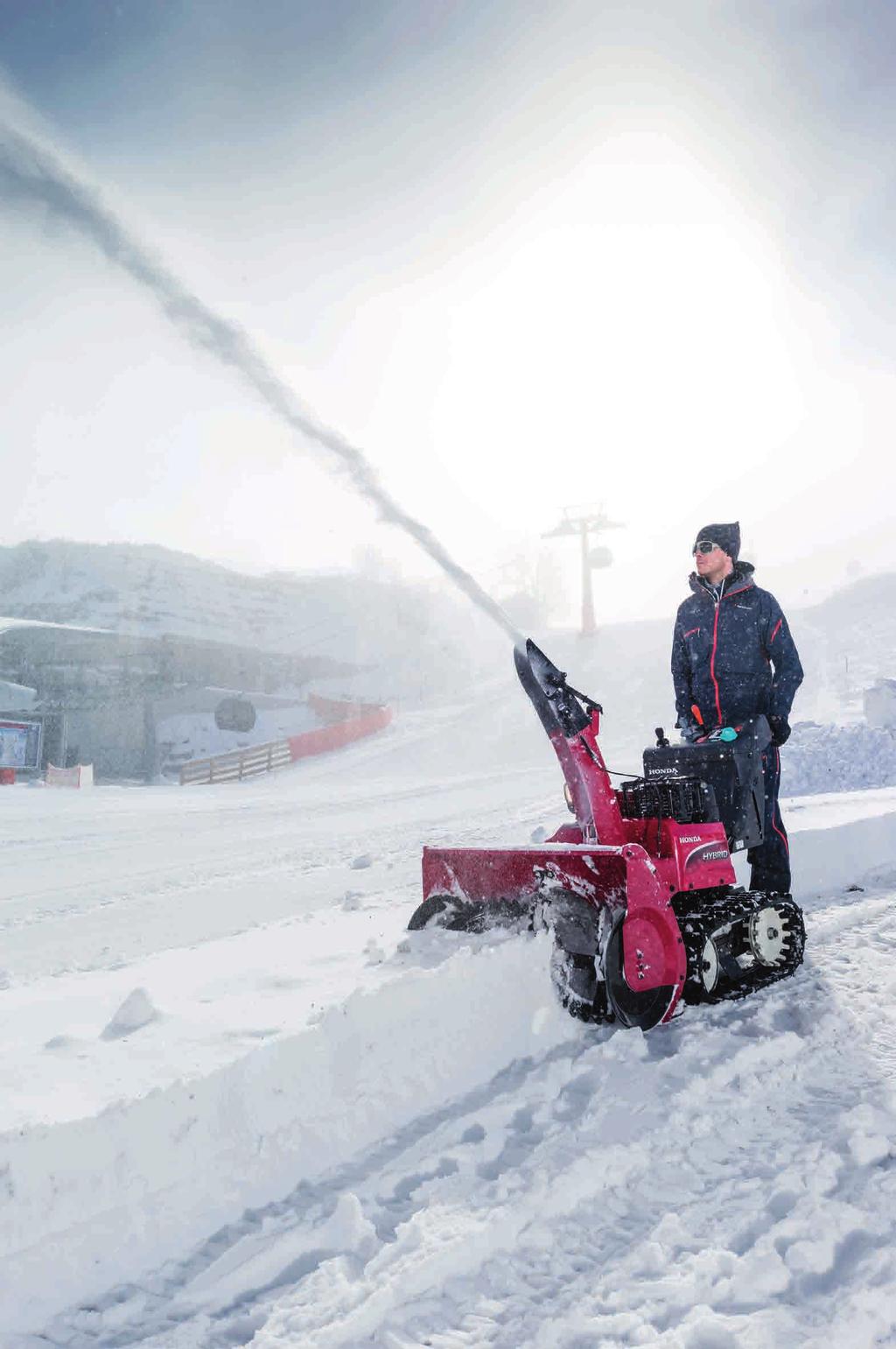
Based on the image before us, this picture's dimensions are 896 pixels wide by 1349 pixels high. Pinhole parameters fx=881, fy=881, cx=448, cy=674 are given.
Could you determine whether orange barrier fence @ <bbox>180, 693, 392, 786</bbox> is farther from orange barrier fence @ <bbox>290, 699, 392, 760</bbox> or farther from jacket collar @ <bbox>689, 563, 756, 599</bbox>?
jacket collar @ <bbox>689, 563, 756, 599</bbox>

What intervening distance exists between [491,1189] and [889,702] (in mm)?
16365

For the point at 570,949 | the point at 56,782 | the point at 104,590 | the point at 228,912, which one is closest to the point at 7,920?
the point at 228,912

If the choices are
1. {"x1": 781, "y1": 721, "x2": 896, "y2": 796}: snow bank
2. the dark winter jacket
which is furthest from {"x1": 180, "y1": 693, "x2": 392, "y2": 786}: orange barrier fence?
the dark winter jacket

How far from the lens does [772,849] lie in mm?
5289

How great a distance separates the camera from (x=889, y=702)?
656 inches

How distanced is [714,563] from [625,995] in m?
2.64

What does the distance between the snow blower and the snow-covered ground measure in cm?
16

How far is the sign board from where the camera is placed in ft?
88.3

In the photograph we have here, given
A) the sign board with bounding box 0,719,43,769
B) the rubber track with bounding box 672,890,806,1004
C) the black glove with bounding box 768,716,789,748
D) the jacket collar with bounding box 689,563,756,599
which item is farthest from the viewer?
the sign board with bounding box 0,719,43,769

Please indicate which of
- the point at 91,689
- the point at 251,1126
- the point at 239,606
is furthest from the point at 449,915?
the point at 239,606

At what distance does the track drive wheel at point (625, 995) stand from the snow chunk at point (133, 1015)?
1810 millimetres

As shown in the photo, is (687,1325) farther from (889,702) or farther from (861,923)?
(889,702)

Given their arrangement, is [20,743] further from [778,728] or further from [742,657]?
[778,728]

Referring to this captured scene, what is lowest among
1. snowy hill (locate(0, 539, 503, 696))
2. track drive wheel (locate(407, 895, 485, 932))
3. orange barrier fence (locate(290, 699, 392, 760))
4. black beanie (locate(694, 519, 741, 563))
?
track drive wheel (locate(407, 895, 485, 932))
